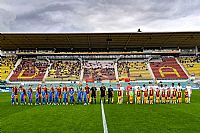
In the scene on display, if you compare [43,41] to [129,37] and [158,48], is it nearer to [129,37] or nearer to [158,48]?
[129,37]

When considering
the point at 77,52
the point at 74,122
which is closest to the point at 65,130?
the point at 74,122

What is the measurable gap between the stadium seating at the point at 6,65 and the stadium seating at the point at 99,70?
15.9m

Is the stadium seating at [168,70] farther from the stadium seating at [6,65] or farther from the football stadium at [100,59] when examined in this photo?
the stadium seating at [6,65]

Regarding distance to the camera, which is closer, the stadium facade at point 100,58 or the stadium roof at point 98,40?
the stadium roof at point 98,40

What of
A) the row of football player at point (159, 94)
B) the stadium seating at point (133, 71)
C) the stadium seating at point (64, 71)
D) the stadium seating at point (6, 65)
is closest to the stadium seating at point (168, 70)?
the stadium seating at point (133, 71)

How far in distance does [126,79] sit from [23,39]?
2094 cm

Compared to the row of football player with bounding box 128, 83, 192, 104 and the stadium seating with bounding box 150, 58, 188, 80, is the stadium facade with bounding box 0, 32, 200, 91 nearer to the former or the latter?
the stadium seating with bounding box 150, 58, 188, 80

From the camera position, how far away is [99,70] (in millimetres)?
55312

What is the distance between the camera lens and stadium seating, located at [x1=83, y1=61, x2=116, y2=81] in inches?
2060

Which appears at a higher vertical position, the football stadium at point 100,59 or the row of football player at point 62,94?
the football stadium at point 100,59

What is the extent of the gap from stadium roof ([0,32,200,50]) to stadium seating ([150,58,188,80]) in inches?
165

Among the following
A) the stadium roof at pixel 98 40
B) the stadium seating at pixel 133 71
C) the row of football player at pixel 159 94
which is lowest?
the row of football player at pixel 159 94

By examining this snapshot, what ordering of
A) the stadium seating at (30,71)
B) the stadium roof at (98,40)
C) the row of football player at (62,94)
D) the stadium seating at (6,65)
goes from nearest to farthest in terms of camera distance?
the row of football player at (62,94), the stadium roof at (98,40), the stadium seating at (30,71), the stadium seating at (6,65)

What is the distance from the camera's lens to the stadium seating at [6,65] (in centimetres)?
5322
